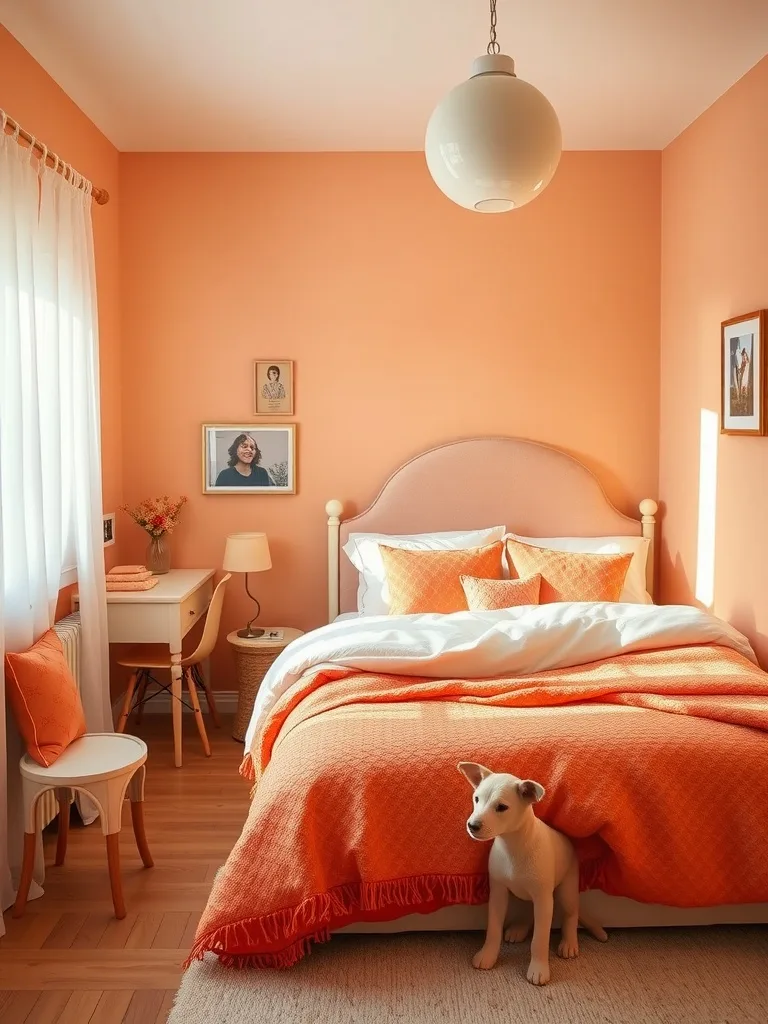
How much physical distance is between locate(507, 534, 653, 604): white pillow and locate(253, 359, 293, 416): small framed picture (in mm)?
1274

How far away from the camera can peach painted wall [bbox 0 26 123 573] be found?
318 centimetres

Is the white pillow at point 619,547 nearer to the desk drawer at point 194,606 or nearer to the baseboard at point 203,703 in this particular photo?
the desk drawer at point 194,606

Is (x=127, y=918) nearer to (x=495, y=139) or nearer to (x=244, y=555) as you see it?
(x=244, y=555)

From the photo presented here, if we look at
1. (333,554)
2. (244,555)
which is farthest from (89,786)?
(333,554)

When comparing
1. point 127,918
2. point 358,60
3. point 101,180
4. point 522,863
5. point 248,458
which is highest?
point 358,60

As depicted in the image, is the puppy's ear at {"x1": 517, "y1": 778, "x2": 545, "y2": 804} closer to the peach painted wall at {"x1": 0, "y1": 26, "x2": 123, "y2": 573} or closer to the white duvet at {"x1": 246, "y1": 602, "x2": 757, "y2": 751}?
the white duvet at {"x1": 246, "y1": 602, "x2": 757, "y2": 751}

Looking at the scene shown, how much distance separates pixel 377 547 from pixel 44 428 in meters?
1.51

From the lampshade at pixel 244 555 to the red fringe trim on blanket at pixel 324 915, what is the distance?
2.02 m

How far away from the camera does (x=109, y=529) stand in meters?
4.15

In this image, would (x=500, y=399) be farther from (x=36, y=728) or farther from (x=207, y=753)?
(x=36, y=728)

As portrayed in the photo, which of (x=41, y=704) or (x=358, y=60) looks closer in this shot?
(x=41, y=704)

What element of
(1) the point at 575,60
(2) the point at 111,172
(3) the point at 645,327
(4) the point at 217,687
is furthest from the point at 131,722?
(1) the point at 575,60

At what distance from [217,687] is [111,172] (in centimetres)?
256

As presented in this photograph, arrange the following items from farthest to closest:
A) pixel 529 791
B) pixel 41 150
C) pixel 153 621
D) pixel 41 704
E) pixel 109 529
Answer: pixel 109 529 < pixel 153 621 < pixel 41 150 < pixel 41 704 < pixel 529 791
